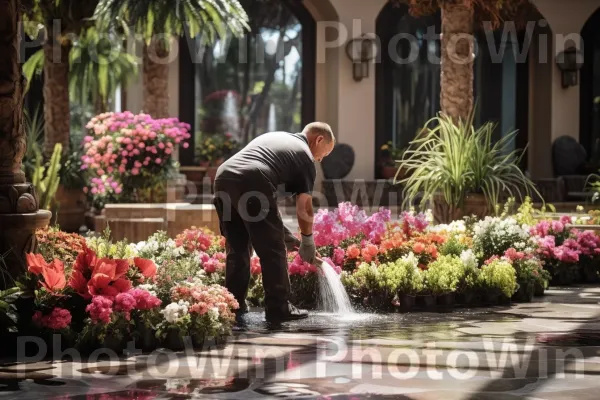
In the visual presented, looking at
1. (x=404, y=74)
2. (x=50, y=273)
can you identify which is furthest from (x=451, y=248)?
(x=404, y=74)

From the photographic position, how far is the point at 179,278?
23.2ft

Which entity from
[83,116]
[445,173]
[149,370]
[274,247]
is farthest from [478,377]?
[83,116]

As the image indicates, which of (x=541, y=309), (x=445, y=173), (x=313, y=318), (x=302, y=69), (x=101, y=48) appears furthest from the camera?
(x=302, y=69)

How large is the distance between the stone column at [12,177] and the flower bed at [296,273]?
1.10 ft

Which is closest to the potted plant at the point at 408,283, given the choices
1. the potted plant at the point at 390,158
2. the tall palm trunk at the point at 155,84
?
the tall palm trunk at the point at 155,84

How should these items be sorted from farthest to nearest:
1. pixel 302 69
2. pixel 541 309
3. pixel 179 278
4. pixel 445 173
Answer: pixel 302 69, pixel 445 173, pixel 541 309, pixel 179 278

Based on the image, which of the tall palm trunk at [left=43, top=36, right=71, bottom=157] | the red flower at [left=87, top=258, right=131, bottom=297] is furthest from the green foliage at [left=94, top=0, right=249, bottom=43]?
the red flower at [left=87, top=258, right=131, bottom=297]

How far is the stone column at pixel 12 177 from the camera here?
6824mm

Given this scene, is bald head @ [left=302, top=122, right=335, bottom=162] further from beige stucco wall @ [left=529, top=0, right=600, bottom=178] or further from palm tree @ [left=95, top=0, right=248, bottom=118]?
beige stucco wall @ [left=529, top=0, right=600, bottom=178]

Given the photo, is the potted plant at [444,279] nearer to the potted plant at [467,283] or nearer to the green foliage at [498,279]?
the potted plant at [467,283]

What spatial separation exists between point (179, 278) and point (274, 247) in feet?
2.53

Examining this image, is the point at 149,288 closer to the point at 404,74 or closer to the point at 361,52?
the point at 361,52

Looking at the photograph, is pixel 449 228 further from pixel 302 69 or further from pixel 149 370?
pixel 302 69

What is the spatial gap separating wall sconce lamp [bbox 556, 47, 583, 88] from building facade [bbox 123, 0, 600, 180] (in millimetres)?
274
